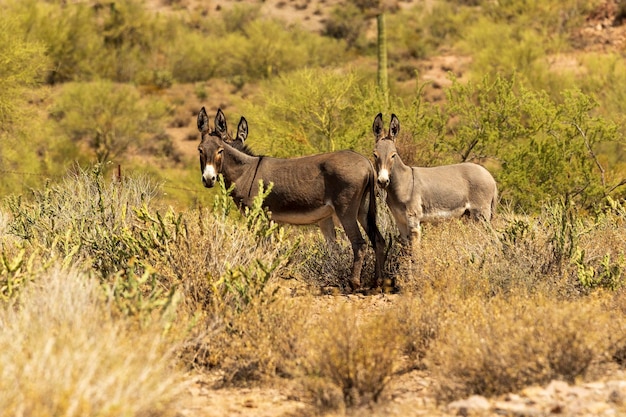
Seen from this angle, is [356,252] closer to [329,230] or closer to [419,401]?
[329,230]

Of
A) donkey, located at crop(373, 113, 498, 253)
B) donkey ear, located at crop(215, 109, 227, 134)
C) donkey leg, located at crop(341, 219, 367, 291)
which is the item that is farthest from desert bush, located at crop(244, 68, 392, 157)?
donkey leg, located at crop(341, 219, 367, 291)

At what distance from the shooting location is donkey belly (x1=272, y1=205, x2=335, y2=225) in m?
10.5

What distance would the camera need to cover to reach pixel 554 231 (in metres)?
8.98

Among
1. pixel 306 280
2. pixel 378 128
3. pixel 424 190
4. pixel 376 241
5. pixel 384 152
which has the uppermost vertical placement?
pixel 378 128

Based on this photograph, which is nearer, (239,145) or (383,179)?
(383,179)

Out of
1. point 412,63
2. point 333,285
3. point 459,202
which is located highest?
point 459,202

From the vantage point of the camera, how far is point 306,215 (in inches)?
412

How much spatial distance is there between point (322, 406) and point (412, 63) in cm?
4722

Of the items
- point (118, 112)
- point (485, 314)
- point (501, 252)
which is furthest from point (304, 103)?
point (118, 112)

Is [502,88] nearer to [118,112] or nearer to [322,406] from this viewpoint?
[322,406]

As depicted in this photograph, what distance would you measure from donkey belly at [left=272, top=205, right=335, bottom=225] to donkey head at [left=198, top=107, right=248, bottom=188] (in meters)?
0.97

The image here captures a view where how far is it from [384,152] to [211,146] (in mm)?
2195

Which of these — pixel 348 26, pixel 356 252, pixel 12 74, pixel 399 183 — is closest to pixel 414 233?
pixel 399 183

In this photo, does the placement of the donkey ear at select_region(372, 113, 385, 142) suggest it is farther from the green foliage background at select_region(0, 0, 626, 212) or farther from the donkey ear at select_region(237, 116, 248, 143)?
the green foliage background at select_region(0, 0, 626, 212)
